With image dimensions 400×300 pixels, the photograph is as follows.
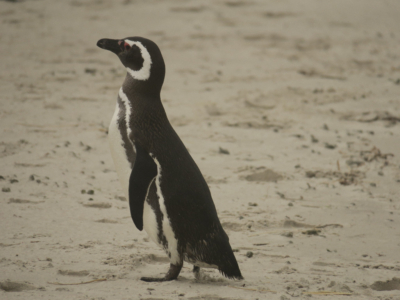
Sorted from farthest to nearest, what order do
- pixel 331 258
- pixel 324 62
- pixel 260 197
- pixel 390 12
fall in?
1. pixel 390 12
2. pixel 324 62
3. pixel 260 197
4. pixel 331 258

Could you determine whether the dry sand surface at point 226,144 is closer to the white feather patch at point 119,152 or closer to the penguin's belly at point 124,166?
the penguin's belly at point 124,166

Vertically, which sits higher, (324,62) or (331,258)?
(324,62)

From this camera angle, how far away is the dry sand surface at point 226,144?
2.86 m

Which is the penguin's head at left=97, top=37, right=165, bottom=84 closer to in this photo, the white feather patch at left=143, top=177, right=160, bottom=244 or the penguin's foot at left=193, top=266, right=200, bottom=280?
the white feather patch at left=143, top=177, right=160, bottom=244

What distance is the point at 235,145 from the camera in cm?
479

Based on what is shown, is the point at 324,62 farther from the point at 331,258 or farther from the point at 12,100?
the point at 331,258

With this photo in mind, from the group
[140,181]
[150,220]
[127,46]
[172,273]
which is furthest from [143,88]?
[172,273]

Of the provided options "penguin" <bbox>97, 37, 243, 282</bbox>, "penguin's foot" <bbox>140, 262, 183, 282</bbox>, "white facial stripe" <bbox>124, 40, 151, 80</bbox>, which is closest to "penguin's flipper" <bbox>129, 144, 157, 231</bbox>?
"penguin" <bbox>97, 37, 243, 282</bbox>

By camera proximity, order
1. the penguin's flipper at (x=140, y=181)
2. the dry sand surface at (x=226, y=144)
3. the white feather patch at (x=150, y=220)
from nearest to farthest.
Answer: the penguin's flipper at (x=140, y=181) < the white feather patch at (x=150, y=220) < the dry sand surface at (x=226, y=144)

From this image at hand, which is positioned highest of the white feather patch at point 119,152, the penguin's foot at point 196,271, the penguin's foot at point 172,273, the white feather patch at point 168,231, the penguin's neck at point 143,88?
the penguin's neck at point 143,88

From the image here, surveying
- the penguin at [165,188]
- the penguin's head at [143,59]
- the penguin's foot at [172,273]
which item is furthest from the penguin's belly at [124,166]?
the penguin's head at [143,59]

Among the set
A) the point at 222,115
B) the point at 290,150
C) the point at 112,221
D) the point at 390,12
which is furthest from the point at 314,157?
the point at 390,12

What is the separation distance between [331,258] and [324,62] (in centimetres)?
438

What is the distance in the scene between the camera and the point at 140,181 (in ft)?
8.56
